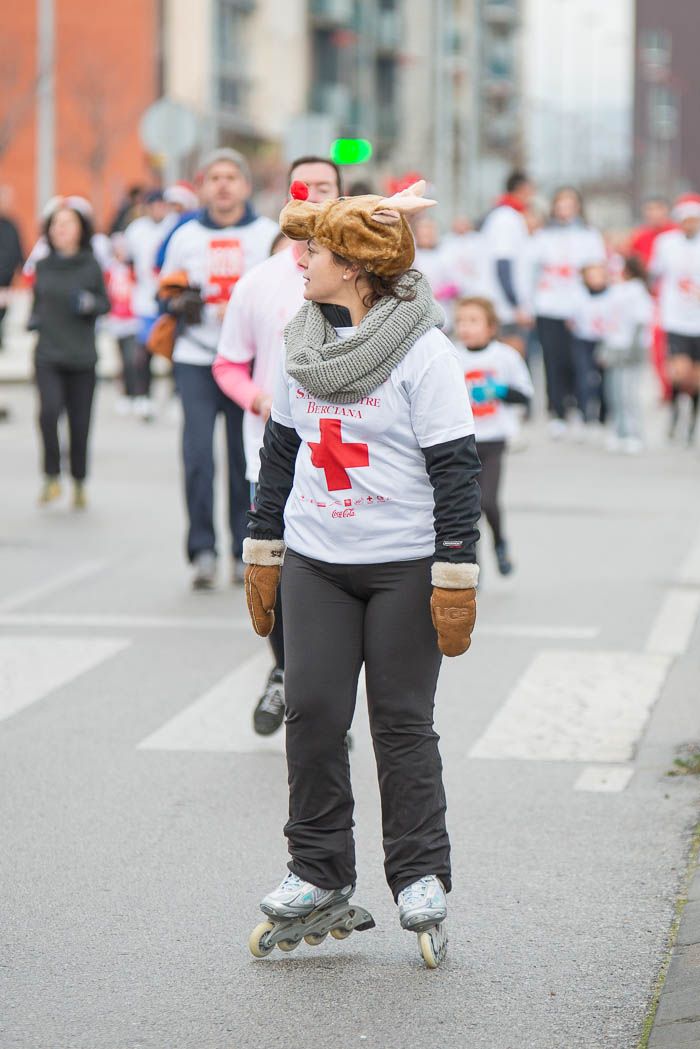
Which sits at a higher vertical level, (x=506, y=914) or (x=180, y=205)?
(x=180, y=205)

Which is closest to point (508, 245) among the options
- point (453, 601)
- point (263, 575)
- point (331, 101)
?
point (263, 575)

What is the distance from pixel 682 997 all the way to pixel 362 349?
157 cm

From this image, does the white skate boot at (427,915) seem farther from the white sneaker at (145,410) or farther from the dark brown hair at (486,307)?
the white sneaker at (145,410)

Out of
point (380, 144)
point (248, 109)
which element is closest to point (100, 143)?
point (248, 109)

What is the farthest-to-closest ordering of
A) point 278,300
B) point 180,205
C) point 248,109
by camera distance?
point 248,109 < point 180,205 < point 278,300

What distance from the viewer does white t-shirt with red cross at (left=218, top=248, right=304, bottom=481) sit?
728 centimetres

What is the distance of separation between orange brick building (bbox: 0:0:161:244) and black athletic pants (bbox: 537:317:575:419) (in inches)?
1278

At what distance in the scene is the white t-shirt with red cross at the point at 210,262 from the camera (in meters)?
9.38

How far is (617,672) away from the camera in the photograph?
26.6 feet

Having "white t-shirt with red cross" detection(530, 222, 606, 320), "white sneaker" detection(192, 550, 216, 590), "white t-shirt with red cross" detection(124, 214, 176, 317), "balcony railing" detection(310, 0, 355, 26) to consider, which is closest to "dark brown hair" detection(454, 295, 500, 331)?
"white sneaker" detection(192, 550, 216, 590)

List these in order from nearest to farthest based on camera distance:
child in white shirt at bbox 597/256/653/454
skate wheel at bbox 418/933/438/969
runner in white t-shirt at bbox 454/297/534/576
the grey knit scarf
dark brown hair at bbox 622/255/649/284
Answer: the grey knit scarf → skate wheel at bbox 418/933/438/969 → runner in white t-shirt at bbox 454/297/534/576 → child in white shirt at bbox 597/256/653/454 → dark brown hair at bbox 622/255/649/284

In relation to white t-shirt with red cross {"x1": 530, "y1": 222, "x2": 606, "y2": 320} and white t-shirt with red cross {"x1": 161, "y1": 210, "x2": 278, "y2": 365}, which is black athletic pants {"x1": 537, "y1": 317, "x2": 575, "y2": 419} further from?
white t-shirt with red cross {"x1": 161, "y1": 210, "x2": 278, "y2": 365}

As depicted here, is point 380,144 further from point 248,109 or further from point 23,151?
point 23,151

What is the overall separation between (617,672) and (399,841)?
3.56 meters
